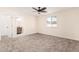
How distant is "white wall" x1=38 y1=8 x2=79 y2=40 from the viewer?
63.4 inches

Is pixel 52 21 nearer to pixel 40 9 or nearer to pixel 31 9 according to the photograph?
pixel 40 9

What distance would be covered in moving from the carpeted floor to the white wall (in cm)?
10

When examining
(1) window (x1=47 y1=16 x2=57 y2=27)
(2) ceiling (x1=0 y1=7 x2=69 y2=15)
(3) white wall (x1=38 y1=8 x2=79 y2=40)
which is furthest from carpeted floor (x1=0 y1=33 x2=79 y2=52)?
(2) ceiling (x1=0 y1=7 x2=69 y2=15)

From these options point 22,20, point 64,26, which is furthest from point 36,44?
point 64,26

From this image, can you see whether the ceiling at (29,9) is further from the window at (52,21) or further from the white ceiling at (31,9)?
the window at (52,21)

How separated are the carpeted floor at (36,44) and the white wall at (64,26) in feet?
0.33

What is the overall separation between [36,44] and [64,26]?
631mm

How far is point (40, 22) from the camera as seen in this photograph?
1674mm

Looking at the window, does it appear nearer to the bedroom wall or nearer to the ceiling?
the ceiling

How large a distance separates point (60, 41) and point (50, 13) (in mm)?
543

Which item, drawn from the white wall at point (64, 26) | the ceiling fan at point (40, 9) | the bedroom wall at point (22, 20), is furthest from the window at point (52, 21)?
the bedroom wall at point (22, 20)

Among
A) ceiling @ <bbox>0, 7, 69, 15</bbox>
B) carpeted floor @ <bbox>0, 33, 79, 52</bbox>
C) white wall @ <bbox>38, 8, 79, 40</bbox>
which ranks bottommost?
carpeted floor @ <bbox>0, 33, 79, 52</bbox>
